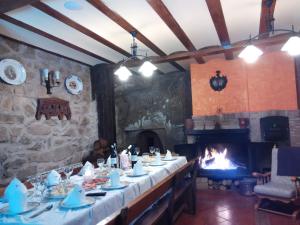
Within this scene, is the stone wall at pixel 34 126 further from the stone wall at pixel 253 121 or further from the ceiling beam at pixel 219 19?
the ceiling beam at pixel 219 19

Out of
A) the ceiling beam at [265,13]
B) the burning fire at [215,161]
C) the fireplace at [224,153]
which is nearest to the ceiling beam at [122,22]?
the ceiling beam at [265,13]

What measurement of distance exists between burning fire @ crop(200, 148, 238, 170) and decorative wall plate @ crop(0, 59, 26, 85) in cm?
347

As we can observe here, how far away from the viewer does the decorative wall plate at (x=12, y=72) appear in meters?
3.12

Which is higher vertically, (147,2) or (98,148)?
(147,2)

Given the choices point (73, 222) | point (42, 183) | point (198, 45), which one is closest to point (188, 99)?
point (198, 45)

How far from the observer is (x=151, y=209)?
251 centimetres

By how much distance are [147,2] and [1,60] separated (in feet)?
6.11

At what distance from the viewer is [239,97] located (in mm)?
5051

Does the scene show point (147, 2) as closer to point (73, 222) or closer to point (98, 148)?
point (73, 222)

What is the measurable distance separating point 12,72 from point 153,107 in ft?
11.4

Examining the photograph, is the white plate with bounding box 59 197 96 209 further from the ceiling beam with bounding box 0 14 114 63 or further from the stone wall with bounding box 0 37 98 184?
the ceiling beam with bounding box 0 14 114 63

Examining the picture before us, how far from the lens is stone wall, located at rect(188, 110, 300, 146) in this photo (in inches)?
182

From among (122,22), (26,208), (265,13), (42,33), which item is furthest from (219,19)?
(26,208)

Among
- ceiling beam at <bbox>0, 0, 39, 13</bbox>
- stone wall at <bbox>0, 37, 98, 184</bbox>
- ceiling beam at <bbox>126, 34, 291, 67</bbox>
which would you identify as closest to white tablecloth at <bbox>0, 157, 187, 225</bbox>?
stone wall at <bbox>0, 37, 98, 184</bbox>
